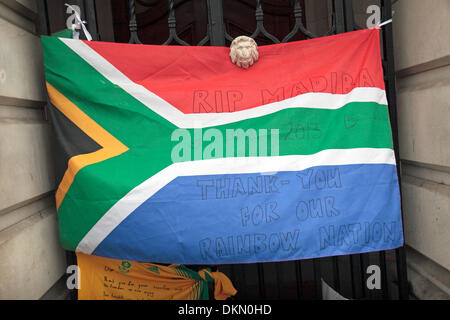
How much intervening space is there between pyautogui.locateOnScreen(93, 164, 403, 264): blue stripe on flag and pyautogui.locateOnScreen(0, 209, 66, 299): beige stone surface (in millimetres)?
305

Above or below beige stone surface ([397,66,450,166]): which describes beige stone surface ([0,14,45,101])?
above

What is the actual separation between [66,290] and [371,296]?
2.03 m

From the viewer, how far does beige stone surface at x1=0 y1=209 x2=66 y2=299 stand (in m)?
1.59

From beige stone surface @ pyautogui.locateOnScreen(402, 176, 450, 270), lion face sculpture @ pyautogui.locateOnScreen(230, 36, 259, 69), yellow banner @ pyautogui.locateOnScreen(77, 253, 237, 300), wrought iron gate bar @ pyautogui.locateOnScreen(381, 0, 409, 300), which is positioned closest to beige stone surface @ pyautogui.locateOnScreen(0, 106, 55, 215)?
yellow banner @ pyautogui.locateOnScreen(77, 253, 237, 300)

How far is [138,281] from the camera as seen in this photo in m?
2.09

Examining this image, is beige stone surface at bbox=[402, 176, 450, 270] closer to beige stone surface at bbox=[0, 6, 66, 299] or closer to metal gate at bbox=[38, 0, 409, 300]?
metal gate at bbox=[38, 0, 409, 300]

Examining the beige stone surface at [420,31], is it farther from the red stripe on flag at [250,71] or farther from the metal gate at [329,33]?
the red stripe on flag at [250,71]

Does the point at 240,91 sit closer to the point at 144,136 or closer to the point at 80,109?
the point at 144,136

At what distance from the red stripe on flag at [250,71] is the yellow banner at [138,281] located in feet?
3.26

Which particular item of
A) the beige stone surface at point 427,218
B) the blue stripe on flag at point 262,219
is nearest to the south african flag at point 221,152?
the blue stripe on flag at point 262,219

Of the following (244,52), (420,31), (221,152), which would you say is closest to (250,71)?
(244,52)

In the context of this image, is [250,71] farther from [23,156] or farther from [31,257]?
[31,257]

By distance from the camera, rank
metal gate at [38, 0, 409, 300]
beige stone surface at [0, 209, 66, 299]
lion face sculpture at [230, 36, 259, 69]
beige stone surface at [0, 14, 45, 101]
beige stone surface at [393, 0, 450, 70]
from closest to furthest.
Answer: beige stone surface at [0, 209, 66, 299] → beige stone surface at [0, 14, 45, 101] → beige stone surface at [393, 0, 450, 70] → lion face sculpture at [230, 36, 259, 69] → metal gate at [38, 0, 409, 300]

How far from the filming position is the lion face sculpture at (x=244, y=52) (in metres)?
1.95
